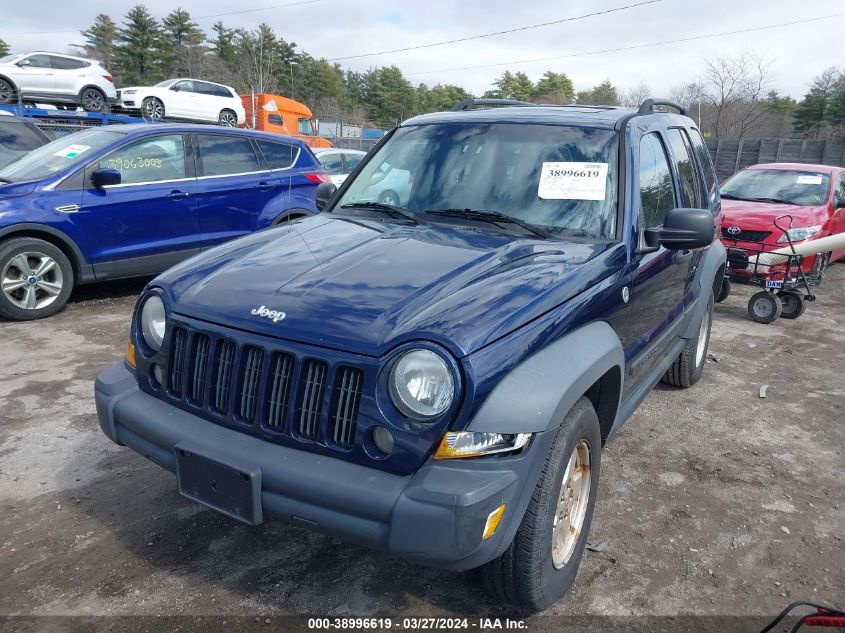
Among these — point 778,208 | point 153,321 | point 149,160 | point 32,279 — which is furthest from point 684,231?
point 778,208

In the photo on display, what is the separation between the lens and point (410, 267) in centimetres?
271

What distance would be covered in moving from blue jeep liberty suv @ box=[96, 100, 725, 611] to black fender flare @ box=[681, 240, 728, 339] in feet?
3.27

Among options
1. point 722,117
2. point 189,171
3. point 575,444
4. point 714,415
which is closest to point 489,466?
point 575,444

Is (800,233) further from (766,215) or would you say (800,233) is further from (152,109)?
(152,109)

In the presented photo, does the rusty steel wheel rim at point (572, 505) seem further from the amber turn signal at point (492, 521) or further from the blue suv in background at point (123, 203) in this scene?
the blue suv in background at point (123, 203)

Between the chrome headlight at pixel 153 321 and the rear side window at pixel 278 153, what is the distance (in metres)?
5.40

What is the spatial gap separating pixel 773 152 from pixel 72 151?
31401mm

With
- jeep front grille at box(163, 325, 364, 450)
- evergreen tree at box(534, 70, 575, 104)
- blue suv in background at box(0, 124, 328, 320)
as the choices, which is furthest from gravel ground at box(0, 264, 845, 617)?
evergreen tree at box(534, 70, 575, 104)

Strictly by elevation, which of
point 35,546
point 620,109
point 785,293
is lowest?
point 35,546

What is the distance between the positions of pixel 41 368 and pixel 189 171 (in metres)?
2.88

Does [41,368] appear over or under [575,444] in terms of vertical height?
under

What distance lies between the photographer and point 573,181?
328 cm

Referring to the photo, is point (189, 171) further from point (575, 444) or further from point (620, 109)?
point (575, 444)

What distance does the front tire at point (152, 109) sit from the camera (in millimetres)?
19922
